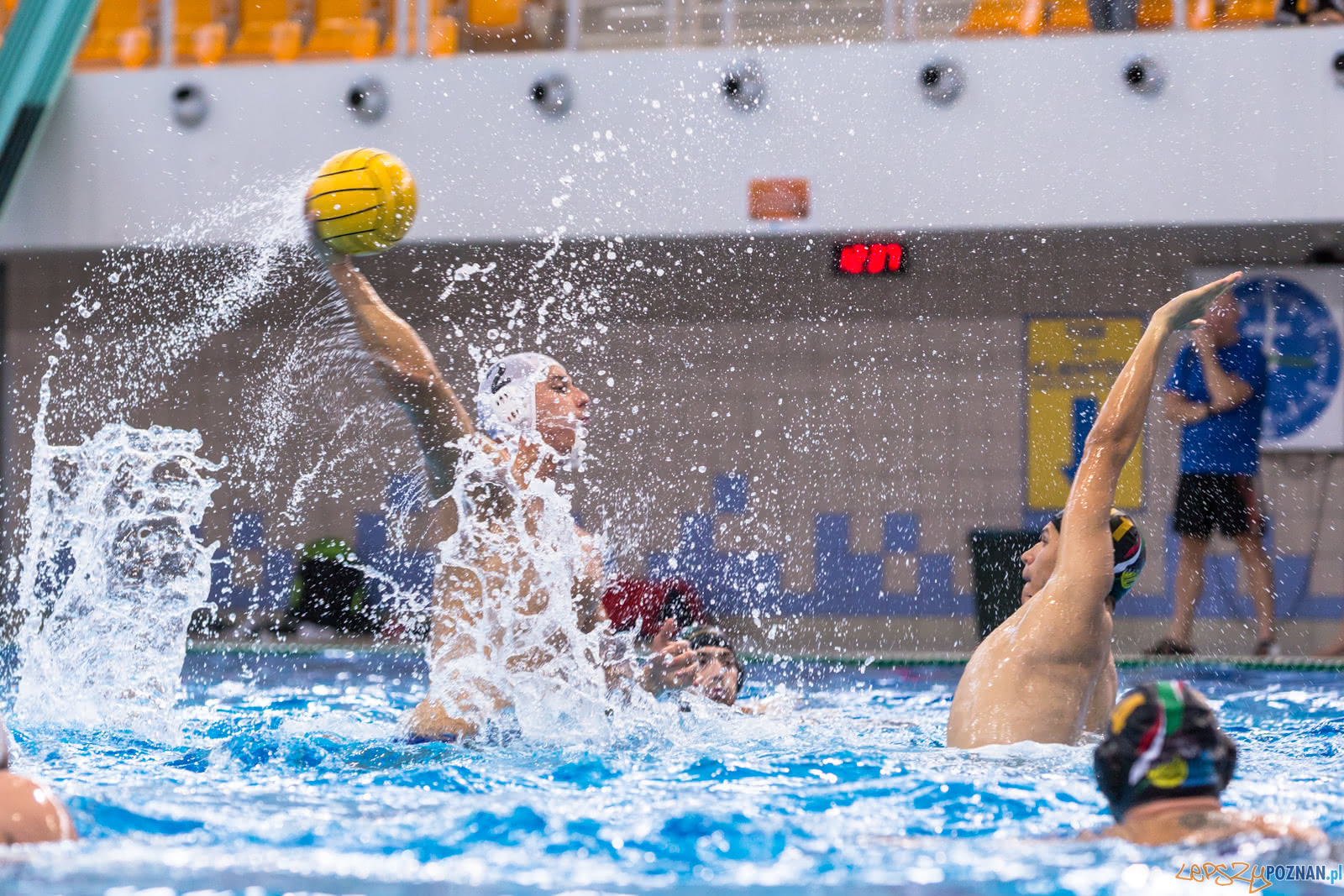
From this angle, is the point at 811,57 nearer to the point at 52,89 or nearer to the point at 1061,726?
the point at 52,89

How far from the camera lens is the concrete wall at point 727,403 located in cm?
832

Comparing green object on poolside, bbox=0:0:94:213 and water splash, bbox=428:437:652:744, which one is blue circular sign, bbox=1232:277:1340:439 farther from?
green object on poolside, bbox=0:0:94:213

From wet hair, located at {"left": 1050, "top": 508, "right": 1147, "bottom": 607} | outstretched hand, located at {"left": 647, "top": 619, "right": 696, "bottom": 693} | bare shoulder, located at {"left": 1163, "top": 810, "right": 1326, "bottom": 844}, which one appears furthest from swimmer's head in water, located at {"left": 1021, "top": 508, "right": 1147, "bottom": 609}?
bare shoulder, located at {"left": 1163, "top": 810, "right": 1326, "bottom": 844}

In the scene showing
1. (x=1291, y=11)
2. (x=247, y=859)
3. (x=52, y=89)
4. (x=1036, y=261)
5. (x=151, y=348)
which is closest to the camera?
(x=247, y=859)

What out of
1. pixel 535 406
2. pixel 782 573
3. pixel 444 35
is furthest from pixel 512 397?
pixel 782 573

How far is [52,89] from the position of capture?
7.65m

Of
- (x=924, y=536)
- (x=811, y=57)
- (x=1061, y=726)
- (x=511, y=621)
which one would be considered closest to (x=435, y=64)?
(x=811, y=57)

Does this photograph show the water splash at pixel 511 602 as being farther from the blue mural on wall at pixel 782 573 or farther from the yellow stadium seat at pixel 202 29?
the yellow stadium seat at pixel 202 29

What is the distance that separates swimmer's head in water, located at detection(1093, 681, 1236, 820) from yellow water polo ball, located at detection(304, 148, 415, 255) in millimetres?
1706

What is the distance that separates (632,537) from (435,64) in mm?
3283

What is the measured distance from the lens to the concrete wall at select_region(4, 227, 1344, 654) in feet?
27.3

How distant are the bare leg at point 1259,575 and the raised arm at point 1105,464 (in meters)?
3.81

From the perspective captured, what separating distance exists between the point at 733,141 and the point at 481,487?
4695 mm

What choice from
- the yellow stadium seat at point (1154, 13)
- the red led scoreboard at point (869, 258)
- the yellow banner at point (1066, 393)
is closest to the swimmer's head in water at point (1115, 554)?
the red led scoreboard at point (869, 258)
